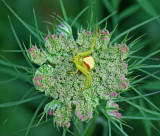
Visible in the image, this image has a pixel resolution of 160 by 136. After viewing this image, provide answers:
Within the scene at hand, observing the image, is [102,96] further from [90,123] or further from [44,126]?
[44,126]

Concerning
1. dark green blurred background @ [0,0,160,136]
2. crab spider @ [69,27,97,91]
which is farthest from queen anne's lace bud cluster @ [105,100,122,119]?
dark green blurred background @ [0,0,160,136]

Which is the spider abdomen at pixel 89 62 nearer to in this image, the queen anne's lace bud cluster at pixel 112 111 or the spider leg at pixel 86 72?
the spider leg at pixel 86 72

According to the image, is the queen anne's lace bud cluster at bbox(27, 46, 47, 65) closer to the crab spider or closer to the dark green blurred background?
the crab spider

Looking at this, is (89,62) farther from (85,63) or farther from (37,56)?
(37,56)

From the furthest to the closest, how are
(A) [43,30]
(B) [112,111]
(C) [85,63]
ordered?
1. (A) [43,30]
2. (B) [112,111]
3. (C) [85,63]

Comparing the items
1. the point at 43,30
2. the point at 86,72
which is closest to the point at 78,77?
the point at 86,72

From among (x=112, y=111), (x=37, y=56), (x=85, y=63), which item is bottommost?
(x=112, y=111)

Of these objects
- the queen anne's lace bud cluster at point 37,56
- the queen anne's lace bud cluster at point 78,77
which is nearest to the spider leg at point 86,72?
the queen anne's lace bud cluster at point 78,77
